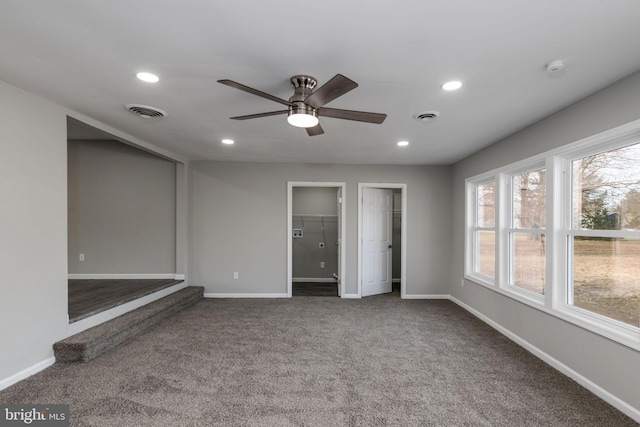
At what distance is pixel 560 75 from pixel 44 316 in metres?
4.60

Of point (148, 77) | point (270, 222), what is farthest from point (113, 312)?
point (148, 77)

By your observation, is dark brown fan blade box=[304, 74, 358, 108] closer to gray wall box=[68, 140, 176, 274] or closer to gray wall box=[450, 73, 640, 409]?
gray wall box=[450, 73, 640, 409]

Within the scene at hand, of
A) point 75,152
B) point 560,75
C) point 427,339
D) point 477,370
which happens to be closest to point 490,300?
point 427,339

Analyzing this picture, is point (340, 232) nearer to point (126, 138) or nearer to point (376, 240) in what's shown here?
point (376, 240)

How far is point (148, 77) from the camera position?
2.25 m

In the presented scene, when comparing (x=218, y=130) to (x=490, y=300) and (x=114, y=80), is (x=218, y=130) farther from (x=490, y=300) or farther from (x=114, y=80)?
(x=490, y=300)

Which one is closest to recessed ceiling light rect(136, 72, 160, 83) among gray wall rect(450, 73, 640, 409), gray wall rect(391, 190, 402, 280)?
gray wall rect(450, 73, 640, 409)

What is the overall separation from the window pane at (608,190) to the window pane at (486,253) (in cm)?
150

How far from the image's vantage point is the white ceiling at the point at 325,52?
1.54m

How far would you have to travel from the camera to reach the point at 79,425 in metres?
2.01

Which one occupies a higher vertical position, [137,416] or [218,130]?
[218,130]

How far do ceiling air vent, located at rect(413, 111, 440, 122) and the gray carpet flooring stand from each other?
2383 mm

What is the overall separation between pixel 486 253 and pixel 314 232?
3.60 metres

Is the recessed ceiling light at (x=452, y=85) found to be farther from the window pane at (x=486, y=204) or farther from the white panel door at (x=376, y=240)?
the white panel door at (x=376, y=240)
